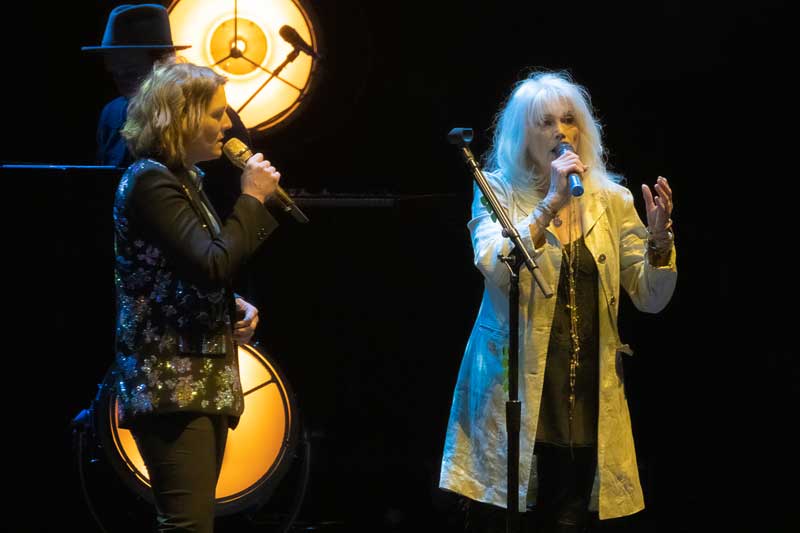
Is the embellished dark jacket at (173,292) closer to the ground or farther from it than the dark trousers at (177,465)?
farther from it

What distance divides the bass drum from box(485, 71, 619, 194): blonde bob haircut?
984 millimetres

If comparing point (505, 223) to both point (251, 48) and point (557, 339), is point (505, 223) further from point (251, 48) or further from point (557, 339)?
point (251, 48)

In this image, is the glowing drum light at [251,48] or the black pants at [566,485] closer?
the black pants at [566,485]

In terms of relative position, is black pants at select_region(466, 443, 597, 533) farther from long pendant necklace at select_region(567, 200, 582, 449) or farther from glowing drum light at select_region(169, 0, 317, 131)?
glowing drum light at select_region(169, 0, 317, 131)

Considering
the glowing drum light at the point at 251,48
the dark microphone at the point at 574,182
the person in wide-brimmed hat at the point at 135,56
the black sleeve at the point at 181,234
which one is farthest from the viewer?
the glowing drum light at the point at 251,48

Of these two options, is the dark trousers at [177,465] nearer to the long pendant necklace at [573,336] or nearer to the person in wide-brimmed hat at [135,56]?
the long pendant necklace at [573,336]

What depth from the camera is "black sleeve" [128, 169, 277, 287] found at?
84.9 inches

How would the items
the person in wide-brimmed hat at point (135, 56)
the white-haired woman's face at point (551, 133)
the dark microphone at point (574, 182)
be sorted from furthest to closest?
the person in wide-brimmed hat at point (135, 56) < the white-haired woman's face at point (551, 133) < the dark microphone at point (574, 182)

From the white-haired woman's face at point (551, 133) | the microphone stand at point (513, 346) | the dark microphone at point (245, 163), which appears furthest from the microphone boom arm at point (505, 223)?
the dark microphone at point (245, 163)

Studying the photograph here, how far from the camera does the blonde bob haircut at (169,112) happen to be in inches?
89.1

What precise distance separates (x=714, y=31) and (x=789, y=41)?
278 millimetres

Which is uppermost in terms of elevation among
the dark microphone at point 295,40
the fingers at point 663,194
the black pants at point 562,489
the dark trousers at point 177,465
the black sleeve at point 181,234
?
the dark microphone at point 295,40

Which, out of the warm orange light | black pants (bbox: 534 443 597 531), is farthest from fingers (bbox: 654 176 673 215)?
the warm orange light

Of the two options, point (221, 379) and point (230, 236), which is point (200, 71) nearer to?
point (230, 236)
